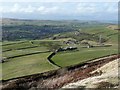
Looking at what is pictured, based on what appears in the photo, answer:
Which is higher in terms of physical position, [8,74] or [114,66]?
[114,66]

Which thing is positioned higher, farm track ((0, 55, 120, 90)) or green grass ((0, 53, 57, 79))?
farm track ((0, 55, 120, 90))

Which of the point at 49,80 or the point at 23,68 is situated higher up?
the point at 49,80

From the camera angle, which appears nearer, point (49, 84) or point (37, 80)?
point (49, 84)

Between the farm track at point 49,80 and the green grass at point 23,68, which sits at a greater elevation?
the farm track at point 49,80

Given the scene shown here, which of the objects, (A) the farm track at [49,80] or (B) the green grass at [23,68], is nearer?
(A) the farm track at [49,80]

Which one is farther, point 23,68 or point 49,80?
point 23,68

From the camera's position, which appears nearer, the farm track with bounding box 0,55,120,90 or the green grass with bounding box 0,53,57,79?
the farm track with bounding box 0,55,120,90

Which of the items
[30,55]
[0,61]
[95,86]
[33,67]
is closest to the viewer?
[95,86]

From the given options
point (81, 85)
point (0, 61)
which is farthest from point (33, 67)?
point (81, 85)

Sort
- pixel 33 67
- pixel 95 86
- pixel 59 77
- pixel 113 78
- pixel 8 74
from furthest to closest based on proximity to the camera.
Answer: pixel 33 67
pixel 8 74
pixel 59 77
pixel 113 78
pixel 95 86

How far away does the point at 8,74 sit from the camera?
69.8 meters

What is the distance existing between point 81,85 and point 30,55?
63.9m

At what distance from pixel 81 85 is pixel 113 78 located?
4.01m

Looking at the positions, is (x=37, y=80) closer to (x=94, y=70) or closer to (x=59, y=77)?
(x=59, y=77)
